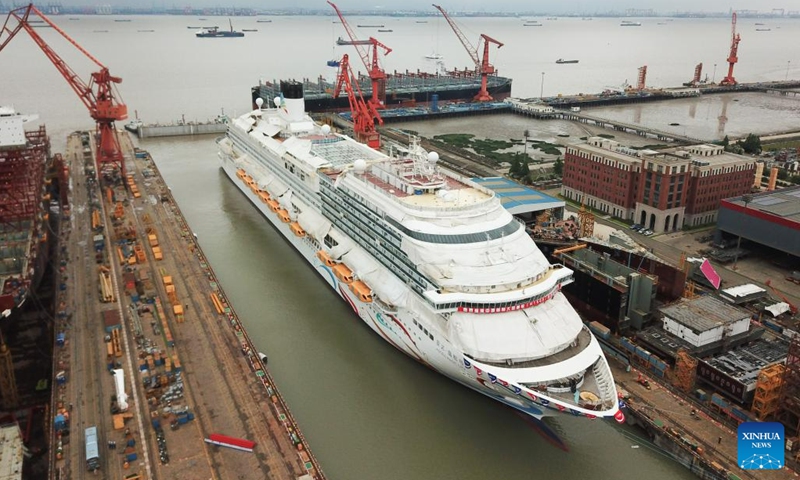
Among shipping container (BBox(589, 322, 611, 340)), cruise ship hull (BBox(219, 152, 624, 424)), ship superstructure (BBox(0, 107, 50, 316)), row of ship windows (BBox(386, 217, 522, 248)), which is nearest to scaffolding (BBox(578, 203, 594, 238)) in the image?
shipping container (BBox(589, 322, 611, 340))

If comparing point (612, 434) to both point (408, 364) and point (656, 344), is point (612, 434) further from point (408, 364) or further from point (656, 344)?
point (408, 364)

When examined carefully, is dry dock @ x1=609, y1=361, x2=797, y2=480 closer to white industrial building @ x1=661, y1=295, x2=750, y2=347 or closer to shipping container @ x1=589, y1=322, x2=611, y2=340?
white industrial building @ x1=661, y1=295, x2=750, y2=347

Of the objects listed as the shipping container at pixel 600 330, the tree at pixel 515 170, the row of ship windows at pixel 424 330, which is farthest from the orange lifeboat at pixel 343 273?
the tree at pixel 515 170

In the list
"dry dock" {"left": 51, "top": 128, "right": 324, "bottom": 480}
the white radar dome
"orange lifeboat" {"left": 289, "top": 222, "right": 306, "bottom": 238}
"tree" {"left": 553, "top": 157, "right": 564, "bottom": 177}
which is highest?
the white radar dome

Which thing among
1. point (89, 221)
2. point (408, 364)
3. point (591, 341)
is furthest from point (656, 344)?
point (89, 221)

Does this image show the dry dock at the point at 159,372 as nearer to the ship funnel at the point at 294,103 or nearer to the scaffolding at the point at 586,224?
the ship funnel at the point at 294,103

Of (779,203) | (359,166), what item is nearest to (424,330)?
(359,166)

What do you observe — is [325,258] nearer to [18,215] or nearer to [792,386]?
[18,215]
